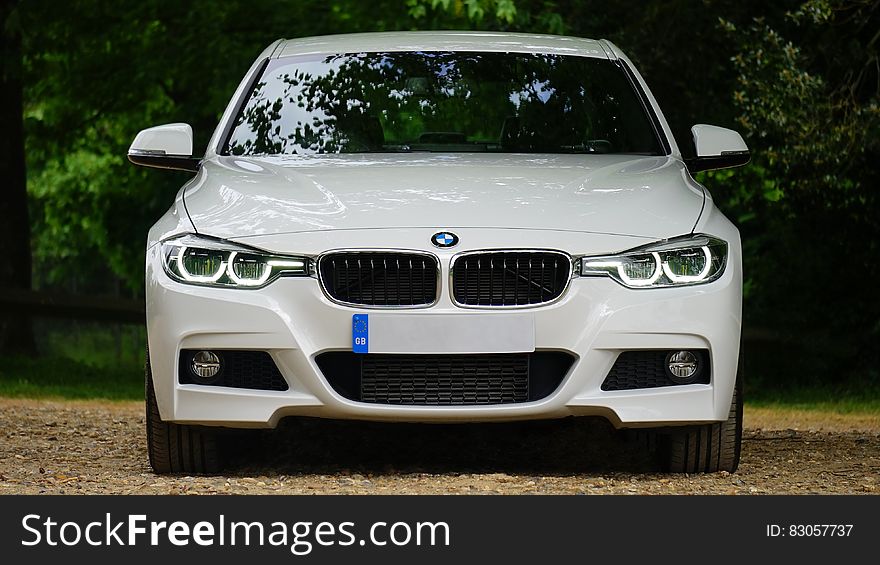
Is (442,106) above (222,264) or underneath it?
above

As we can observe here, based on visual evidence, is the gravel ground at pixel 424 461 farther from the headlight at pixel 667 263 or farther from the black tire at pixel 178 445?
the headlight at pixel 667 263

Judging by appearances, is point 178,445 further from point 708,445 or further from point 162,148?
point 708,445

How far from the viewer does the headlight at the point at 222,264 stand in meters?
5.53

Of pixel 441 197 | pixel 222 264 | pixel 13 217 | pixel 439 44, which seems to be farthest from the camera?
pixel 13 217

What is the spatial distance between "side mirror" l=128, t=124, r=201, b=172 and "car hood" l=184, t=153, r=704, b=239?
1.21 ft

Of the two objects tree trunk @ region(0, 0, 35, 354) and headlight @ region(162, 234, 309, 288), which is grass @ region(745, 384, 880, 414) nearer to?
headlight @ region(162, 234, 309, 288)

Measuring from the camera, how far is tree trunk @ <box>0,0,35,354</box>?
699 inches

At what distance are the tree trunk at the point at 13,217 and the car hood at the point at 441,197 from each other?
12.0m

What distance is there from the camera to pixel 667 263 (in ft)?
18.4

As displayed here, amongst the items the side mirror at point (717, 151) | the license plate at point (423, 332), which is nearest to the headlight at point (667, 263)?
the license plate at point (423, 332)

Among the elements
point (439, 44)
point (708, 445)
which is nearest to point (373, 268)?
point (708, 445)

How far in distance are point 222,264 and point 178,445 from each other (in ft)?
2.68
